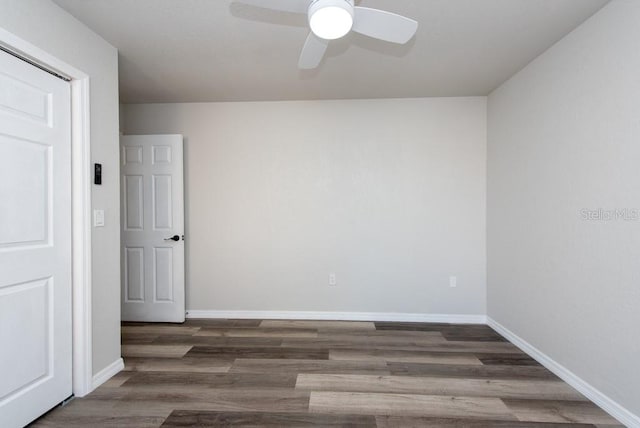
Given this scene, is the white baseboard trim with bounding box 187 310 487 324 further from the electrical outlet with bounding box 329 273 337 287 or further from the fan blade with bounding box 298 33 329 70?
the fan blade with bounding box 298 33 329 70

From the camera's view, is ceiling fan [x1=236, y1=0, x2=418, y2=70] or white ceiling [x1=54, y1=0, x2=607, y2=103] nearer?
ceiling fan [x1=236, y1=0, x2=418, y2=70]

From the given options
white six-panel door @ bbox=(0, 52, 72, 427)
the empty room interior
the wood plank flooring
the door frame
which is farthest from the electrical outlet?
white six-panel door @ bbox=(0, 52, 72, 427)

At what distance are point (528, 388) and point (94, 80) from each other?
3.71m

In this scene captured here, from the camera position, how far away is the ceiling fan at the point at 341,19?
1.36 meters

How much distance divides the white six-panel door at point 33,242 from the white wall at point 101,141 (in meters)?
0.18

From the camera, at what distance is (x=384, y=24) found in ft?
5.08

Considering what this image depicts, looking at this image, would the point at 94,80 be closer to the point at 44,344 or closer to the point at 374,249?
the point at 44,344

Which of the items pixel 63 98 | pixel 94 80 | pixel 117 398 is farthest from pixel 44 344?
pixel 94 80

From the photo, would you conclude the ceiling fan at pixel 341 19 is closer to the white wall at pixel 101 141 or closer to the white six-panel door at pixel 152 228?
the white wall at pixel 101 141

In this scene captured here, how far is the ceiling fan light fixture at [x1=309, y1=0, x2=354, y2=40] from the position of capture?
1.34 m

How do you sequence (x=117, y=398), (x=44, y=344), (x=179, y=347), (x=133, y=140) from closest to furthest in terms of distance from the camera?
(x=44, y=344) < (x=117, y=398) < (x=179, y=347) < (x=133, y=140)

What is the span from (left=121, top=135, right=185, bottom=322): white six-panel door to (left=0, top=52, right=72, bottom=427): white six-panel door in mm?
1439

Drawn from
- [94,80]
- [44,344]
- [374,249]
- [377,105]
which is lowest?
[44,344]

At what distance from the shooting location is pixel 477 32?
2.27 m
